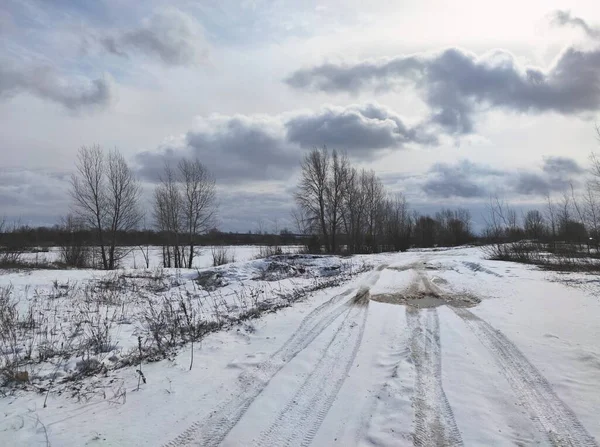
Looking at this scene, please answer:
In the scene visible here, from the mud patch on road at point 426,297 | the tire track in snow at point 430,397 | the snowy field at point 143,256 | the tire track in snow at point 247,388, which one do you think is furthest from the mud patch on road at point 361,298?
the snowy field at point 143,256

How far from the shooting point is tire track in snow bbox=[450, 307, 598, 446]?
3301mm

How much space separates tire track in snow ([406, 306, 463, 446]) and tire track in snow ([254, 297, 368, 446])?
92 cm

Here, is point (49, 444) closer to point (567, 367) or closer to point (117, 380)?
point (117, 380)

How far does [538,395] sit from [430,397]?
1.23 meters

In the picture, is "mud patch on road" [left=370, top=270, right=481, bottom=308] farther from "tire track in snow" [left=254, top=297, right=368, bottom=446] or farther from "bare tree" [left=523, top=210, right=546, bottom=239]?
"bare tree" [left=523, top=210, right=546, bottom=239]

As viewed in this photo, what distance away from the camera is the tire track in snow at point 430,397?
10.9 feet

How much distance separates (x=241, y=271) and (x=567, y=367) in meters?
15.0

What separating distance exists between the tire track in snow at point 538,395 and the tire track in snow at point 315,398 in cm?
206

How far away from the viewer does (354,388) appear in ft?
14.3

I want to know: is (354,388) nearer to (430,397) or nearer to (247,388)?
(430,397)

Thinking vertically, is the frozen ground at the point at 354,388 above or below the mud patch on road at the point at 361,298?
below

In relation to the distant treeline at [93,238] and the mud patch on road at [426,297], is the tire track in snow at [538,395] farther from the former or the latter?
the distant treeline at [93,238]

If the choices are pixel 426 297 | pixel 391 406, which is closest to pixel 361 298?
pixel 426 297

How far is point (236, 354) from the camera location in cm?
579
